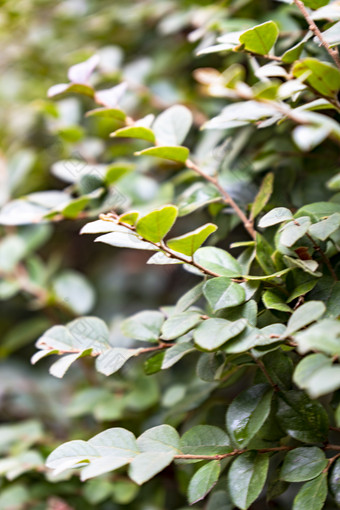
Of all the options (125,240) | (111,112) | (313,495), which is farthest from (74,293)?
(313,495)

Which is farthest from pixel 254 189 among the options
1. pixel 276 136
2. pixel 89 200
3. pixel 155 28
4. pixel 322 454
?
pixel 155 28

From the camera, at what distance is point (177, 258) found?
1.60ft

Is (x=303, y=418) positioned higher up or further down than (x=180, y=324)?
further down

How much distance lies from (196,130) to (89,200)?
0.33m

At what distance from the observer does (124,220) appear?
0.47 metres

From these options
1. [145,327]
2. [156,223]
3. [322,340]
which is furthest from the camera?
[145,327]

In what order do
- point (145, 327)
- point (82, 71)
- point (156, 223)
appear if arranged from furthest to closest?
1. point (82, 71)
2. point (145, 327)
3. point (156, 223)

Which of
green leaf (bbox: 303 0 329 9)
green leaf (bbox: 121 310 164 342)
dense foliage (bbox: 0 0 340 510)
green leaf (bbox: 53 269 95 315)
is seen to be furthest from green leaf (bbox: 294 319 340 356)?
green leaf (bbox: 53 269 95 315)

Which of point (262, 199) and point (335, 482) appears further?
point (262, 199)

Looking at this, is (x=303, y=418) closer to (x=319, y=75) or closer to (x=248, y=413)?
(x=248, y=413)

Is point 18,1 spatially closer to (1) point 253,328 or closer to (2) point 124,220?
(2) point 124,220

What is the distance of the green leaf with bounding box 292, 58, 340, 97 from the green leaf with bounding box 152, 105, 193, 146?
0.60ft

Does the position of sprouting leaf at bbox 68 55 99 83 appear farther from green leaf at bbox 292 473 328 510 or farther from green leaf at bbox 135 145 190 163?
green leaf at bbox 292 473 328 510

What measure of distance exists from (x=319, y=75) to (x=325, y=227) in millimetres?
150
